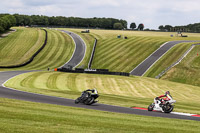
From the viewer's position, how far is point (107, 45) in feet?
356

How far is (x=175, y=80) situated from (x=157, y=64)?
13.8 meters

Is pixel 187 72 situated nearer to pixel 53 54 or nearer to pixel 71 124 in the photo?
pixel 53 54

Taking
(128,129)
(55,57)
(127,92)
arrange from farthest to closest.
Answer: (55,57) < (127,92) < (128,129)

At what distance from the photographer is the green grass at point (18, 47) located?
3681 inches

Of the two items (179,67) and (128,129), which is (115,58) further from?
(128,129)

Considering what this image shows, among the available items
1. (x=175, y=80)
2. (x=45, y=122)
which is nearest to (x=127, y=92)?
(x=175, y=80)

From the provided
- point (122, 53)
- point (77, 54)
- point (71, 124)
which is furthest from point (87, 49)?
point (71, 124)

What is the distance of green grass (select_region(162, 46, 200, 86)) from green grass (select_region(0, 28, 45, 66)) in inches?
1835

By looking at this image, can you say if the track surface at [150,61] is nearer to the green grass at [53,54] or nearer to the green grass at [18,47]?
the green grass at [53,54]

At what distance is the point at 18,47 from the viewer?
109m

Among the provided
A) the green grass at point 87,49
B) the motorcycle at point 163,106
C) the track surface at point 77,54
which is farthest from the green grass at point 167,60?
the motorcycle at point 163,106

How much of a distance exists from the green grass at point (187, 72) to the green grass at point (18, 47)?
46.6 metres

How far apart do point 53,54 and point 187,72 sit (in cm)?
4880

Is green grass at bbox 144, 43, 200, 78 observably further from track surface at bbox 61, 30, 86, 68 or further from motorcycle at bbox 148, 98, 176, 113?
motorcycle at bbox 148, 98, 176, 113
